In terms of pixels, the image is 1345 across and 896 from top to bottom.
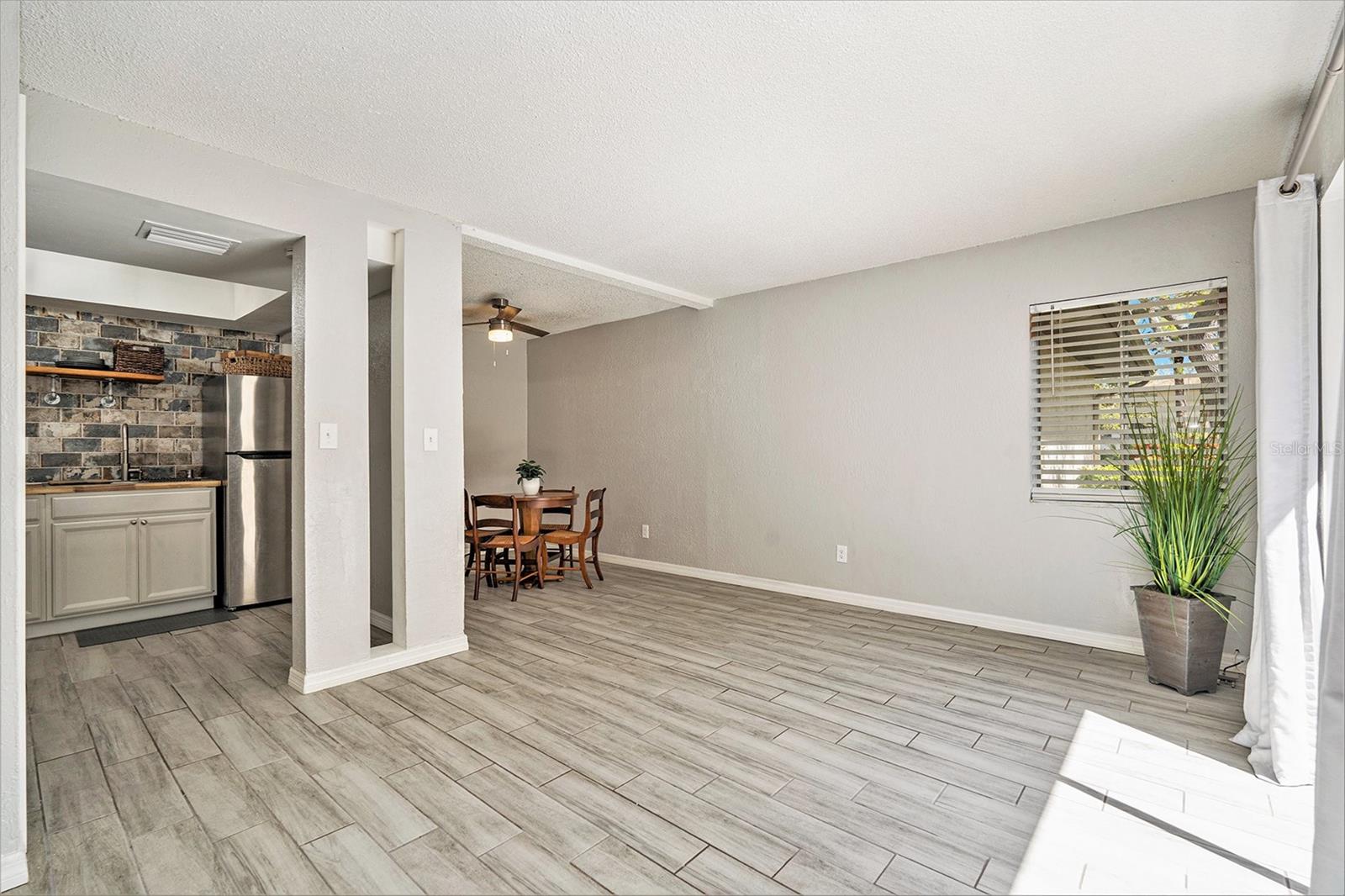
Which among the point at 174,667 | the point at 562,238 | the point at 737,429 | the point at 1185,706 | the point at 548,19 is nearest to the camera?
the point at 548,19

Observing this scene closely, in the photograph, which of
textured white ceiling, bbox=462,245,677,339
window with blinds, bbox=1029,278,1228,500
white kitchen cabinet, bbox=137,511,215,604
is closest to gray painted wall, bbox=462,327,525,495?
textured white ceiling, bbox=462,245,677,339

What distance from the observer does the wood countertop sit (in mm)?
3957

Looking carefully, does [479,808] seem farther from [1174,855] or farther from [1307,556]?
[1307,556]

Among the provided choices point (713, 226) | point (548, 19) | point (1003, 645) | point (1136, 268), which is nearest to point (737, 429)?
point (713, 226)

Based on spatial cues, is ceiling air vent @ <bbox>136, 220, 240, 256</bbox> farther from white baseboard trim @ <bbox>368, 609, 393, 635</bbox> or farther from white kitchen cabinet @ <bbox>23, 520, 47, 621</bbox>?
white baseboard trim @ <bbox>368, 609, 393, 635</bbox>

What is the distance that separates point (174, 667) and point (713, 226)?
3833 mm

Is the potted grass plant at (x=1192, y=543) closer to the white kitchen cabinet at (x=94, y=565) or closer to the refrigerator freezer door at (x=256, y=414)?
the refrigerator freezer door at (x=256, y=414)

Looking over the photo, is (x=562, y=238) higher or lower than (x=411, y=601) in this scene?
higher

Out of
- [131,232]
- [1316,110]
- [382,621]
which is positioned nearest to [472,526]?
[382,621]

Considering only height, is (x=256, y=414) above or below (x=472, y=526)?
above

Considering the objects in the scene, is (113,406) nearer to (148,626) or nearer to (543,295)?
(148,626)

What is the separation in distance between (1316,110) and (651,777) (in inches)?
136

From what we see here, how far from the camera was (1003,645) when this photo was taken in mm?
3705

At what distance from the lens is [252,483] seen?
471 cm
